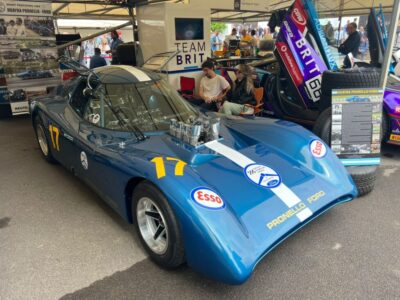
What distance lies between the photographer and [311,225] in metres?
2.59

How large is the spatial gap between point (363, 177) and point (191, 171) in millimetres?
1786

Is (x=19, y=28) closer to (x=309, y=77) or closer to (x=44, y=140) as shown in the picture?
(x=44, y=140)

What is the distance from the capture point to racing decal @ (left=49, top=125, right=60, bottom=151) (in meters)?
3.32

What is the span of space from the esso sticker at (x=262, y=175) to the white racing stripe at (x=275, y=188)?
0.12 ft

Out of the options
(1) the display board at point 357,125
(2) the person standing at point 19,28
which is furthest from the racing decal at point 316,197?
(2) the person standing at point 19,28

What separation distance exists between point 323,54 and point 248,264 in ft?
12.1

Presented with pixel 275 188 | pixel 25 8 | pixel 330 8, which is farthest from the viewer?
→ pixel 25 8

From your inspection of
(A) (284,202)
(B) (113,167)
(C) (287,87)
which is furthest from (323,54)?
(B) (113,167)

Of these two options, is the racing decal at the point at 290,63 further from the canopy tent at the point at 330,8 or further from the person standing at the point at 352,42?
the person standing at the point at 352,42

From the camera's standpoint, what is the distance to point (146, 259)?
2.29 metres

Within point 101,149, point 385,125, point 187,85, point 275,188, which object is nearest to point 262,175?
point 275,188

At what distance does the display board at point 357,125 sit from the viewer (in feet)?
10.2

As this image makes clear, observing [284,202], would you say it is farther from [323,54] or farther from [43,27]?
[43,27]

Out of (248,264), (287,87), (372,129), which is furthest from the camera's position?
(287,87)
